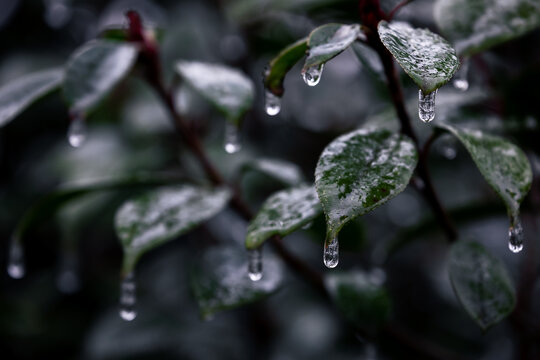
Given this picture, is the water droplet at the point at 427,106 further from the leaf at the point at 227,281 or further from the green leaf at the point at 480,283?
the leaf at the point at 227,281

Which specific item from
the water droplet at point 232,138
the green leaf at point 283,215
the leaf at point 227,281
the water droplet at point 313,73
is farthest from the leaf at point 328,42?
the leaf at point 227,281

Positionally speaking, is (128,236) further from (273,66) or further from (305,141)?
(305,141)

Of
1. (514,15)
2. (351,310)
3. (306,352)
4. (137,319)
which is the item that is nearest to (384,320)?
(351,310)

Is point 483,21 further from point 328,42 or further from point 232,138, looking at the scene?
point 232,138

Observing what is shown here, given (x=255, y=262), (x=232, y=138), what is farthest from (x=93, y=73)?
(x=255, y=262)

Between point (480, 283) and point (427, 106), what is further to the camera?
point (480, 283)

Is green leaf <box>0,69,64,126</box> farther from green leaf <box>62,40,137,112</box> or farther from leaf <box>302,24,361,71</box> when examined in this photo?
leaf <box>302,24,361,71</box>
